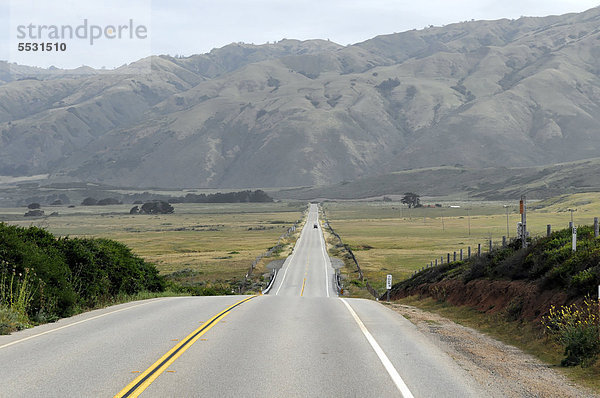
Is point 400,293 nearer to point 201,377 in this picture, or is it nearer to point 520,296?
point 520,296

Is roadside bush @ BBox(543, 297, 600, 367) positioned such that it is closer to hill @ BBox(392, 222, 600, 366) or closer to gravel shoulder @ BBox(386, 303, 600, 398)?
hill @ BBox(392, 222, 600, 366)

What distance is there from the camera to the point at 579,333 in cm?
1200

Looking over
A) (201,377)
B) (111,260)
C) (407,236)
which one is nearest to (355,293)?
(111,260)

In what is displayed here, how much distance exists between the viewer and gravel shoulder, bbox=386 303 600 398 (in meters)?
9.59

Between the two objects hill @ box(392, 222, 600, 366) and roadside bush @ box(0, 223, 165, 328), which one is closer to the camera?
hill @ box(392, 222, 600, 366)

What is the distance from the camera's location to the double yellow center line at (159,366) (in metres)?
8.96

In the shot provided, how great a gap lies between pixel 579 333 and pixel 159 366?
795 cm

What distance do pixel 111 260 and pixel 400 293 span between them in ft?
62.5

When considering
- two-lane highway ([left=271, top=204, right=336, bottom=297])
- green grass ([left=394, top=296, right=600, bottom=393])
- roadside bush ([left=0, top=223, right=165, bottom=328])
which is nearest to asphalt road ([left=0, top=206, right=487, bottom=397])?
roadside bush ([left=0, top=223, right=165, bottom=328])

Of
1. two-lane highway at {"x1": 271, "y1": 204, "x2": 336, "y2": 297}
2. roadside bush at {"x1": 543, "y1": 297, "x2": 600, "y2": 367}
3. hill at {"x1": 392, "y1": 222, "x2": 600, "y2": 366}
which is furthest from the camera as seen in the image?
two-lane highway at {"x1": 271, "y1": 204, "x2": 336, "y2": 297}

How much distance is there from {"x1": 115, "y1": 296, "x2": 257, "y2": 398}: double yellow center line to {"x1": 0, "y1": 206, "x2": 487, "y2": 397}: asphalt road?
0.06 ft

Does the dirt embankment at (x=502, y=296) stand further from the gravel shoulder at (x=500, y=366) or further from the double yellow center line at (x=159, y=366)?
the double yellow center line at (x=159, y=366)

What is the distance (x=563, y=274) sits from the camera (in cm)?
1620

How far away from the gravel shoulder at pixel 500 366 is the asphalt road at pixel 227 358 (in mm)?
370
